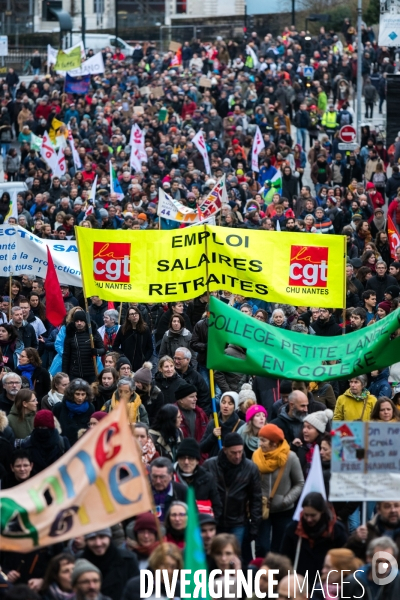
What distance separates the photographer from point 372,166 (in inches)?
974

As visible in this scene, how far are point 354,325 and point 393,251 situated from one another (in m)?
→ 4.54

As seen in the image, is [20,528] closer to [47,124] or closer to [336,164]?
[336,164]

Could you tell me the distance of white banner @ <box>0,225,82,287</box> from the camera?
51.4 ft

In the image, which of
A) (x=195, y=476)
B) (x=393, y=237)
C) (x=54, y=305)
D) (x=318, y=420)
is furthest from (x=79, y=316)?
(x=393, y=237)

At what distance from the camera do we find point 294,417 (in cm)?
1033

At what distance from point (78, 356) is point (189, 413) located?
2792mm

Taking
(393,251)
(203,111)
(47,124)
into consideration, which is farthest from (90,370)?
(203,111)

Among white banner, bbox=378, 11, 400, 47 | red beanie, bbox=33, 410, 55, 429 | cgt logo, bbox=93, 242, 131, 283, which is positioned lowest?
red beanie, bbox=33, 410, 55, 429

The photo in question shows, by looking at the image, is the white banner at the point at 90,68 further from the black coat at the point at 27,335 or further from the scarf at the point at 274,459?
the scarf at the point at 274,459

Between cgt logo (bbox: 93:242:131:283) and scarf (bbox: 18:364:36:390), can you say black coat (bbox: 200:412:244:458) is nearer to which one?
scarf (bbox: 18:364:36:390)

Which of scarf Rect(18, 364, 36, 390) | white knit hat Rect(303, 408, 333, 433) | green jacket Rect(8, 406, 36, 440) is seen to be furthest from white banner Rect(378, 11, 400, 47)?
white knit hat Rect(303, 408, 333, 433)

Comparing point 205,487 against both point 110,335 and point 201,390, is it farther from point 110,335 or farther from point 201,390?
point 110,335

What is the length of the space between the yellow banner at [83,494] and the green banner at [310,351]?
2.89 m

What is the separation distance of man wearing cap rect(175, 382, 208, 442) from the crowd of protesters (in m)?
0.02
